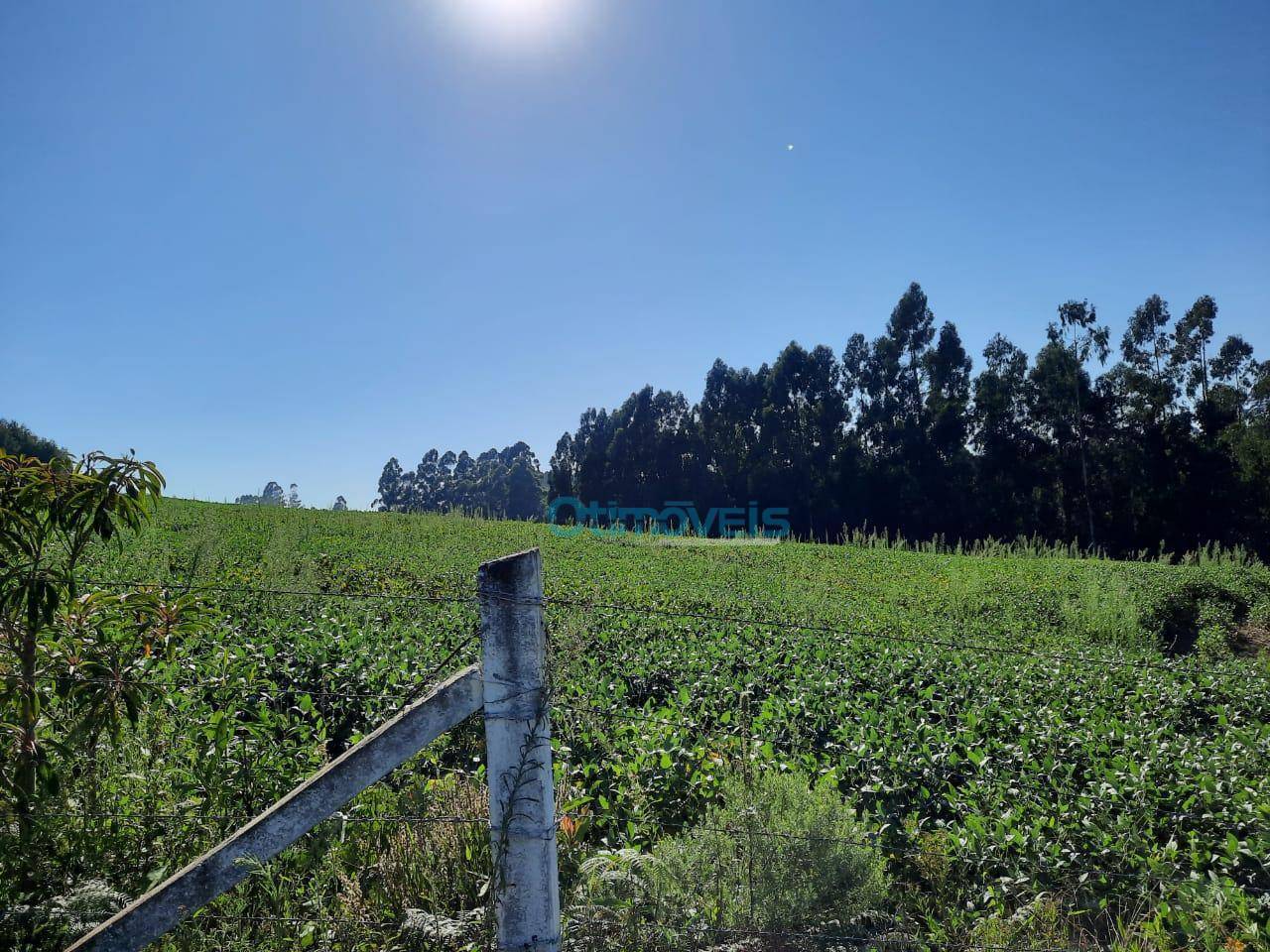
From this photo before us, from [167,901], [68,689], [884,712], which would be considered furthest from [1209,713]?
[68,689]

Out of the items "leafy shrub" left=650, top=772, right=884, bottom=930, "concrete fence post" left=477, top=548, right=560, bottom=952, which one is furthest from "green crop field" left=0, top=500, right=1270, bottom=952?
"concrete fence post" left=477, top=548, right=560, bottom=952

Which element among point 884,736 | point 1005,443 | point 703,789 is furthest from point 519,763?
point 1005,443

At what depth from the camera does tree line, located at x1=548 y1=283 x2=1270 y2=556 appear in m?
27.3

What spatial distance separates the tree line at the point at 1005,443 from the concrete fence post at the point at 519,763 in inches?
1111

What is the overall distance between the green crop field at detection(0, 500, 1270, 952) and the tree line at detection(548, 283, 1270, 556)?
80.4ft

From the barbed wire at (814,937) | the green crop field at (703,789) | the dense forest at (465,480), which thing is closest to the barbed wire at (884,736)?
the green crop field at (703,789)

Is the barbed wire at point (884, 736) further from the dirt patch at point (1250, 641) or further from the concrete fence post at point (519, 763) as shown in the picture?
the dirt patch at point (1250, 641)

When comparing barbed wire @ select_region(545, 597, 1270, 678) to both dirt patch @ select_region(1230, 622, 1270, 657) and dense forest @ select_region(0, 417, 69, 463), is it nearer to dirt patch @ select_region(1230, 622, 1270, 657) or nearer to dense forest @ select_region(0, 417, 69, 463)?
dirt patch @ select_region(1230, 622, 1270, 657)

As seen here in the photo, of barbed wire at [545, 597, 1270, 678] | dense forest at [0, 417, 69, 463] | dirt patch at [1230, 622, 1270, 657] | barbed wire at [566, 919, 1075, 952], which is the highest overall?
→ dense forest at [0, 417, 69, 463]

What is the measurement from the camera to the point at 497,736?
1699mm

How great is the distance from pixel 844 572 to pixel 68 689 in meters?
11.9

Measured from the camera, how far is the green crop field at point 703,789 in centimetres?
244

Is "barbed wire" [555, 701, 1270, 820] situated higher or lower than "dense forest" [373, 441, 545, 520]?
lower

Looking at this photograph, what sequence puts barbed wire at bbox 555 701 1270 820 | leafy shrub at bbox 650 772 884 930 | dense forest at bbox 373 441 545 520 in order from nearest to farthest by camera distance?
Answer: leafy shrub at bbox 650 772 884 930 → barbed wire at bbox 555 701 1270 820 → dense forest at bbox 373 441 545 520
